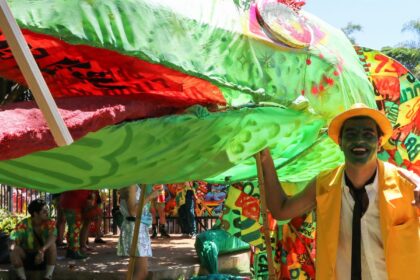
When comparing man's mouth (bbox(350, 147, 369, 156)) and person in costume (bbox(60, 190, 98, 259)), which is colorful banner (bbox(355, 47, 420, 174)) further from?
person in costume (bbox(60, 190, 98, 259))

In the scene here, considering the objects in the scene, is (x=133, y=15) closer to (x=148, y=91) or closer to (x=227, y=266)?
(x=148, y=91)

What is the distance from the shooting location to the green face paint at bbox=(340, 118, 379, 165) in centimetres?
284

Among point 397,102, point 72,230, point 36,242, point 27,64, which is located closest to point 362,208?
point 27,64

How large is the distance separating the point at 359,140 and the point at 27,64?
169cm

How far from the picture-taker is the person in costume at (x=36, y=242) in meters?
7.04

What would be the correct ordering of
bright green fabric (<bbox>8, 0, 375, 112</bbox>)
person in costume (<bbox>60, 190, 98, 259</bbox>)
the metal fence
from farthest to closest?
the metal fence → person in costume (<bbox>60, 190, 98, 259</bbox>) → bright green fabric (<bbox>8, 0, 375, 112</bbox>)

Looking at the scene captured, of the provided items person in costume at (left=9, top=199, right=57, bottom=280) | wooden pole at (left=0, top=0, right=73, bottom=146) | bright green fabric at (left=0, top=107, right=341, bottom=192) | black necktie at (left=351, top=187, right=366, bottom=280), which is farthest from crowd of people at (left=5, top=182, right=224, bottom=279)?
wooden pole at (left=0, top=0, right=73, bottom=146)

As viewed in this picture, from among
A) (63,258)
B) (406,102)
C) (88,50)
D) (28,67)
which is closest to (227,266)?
(63,258)

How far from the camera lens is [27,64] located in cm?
163

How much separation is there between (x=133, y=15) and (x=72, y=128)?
0.49 meters

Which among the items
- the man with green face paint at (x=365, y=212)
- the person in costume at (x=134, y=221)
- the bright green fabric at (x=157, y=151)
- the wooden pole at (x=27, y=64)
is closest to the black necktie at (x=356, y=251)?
the man with green face paint at (x=365, y=212)

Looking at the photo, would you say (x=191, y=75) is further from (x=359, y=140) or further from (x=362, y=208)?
(x=362, y=208)

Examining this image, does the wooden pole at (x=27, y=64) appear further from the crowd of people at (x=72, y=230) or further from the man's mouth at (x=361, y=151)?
the crowd of people at (x=72, y=230)

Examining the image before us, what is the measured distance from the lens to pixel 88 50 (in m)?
2.69
